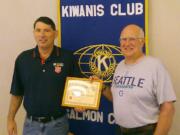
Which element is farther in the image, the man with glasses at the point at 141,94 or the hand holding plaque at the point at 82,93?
the hand holding plaque at the point at 82,93

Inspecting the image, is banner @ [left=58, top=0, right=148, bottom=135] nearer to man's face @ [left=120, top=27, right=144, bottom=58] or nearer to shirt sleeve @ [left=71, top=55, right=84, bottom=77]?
shirt sleeve @ [left=71, top=55, right=84, bottom=77]

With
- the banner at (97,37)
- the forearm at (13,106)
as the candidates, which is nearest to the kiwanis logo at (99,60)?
the banner at (97,37)

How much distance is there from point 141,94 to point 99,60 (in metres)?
0.62

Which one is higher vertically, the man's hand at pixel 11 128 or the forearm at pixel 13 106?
the forearm at pixel 13 106

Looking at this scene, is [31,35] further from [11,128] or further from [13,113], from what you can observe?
[11,128]

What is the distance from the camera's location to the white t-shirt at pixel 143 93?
6.45ft

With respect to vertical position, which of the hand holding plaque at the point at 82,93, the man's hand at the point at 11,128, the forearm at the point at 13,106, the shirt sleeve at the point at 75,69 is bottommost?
A: the man's hand at the point at 11,128

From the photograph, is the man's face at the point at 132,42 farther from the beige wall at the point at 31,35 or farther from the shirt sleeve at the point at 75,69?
the shirt sleeve at the point at 75,69

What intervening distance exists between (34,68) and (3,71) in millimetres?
621

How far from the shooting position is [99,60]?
2531mm

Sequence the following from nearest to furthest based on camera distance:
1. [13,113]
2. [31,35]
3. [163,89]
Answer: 1. [163,89]
2. [13,113]
3. [31,35]

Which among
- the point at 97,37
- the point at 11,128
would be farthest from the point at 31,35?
the point at 11,128

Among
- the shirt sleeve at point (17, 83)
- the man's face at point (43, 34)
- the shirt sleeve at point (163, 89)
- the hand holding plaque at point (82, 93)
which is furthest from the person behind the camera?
the shirt sleeve at point (17, 83)

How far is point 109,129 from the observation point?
259 cm
